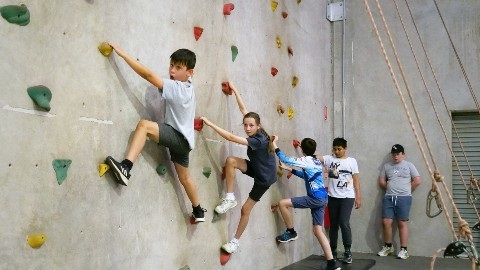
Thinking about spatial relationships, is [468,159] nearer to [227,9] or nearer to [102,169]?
[227,9]

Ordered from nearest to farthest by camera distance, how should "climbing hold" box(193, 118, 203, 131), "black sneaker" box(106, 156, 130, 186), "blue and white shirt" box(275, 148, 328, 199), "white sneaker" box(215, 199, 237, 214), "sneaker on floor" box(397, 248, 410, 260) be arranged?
"black sneaker" box(106, 156, 130, 186) → "climbing hold" box(193, 118, 203, 131) → "white sneaker" box(215, 199, 237, 214) → "blue and white shirt" box(275, 148, 328, 199) → "sneaker on floor" box(397, 248, 410, 260)

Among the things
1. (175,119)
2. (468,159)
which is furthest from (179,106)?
(468,159)

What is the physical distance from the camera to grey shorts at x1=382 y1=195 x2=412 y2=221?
5.20 m

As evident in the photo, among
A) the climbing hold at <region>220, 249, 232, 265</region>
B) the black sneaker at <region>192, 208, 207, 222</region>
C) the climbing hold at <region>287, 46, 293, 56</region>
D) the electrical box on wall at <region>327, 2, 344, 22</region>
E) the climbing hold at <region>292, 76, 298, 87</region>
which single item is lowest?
the climbing hold at <region>220, 249, 232, 265</region>

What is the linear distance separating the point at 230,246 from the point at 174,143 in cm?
110

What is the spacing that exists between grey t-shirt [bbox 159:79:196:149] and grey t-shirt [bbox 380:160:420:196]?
10.4 feet

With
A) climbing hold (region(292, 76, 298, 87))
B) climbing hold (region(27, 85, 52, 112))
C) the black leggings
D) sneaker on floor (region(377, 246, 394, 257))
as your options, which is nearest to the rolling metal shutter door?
sneaker on floor (region(377, 246, 394, 257))

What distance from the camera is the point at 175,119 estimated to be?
2750 millimetres

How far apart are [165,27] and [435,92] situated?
3.60m

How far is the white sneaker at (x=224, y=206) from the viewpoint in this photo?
11.1 feet

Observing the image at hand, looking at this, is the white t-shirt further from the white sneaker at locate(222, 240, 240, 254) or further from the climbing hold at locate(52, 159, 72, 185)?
the climbing hold at locate(52, 159, 72, 185)

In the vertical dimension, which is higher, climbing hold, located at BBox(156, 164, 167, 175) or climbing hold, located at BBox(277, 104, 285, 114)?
climbing hold, located at BBox(277, 104, 285, 114)

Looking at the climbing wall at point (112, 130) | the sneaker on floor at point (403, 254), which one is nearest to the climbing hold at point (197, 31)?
the climbing wall at point (112, 130)

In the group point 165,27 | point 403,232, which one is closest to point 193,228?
point 165,27
